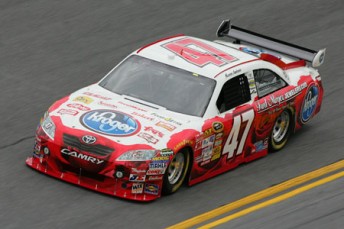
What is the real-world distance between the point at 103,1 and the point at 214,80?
6251 millimetres

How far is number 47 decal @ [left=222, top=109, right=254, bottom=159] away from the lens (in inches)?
510

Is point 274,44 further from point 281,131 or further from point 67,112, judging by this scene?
point 67,112

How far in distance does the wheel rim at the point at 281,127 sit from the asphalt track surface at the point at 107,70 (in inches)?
8.0

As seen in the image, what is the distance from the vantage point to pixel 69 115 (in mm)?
12422

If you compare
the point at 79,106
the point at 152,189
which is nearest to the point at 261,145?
the point at 152,189

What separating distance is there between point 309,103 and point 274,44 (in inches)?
39.3

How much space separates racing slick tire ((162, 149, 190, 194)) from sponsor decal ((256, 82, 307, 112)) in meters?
1.60

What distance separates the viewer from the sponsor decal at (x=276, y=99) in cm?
1348

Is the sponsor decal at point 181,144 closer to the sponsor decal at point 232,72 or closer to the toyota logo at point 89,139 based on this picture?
the toyota logo at point 89,139

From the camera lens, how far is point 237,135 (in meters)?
13.1

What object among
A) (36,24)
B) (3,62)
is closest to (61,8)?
(36,24)

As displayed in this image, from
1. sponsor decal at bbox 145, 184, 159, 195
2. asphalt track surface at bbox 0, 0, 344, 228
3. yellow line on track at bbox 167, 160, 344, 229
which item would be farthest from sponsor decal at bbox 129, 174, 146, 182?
yellow line on track at bbox 167, 160, 344, 229

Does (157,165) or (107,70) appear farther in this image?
(107,70)

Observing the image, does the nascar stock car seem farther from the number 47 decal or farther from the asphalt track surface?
the asphalt track surface
